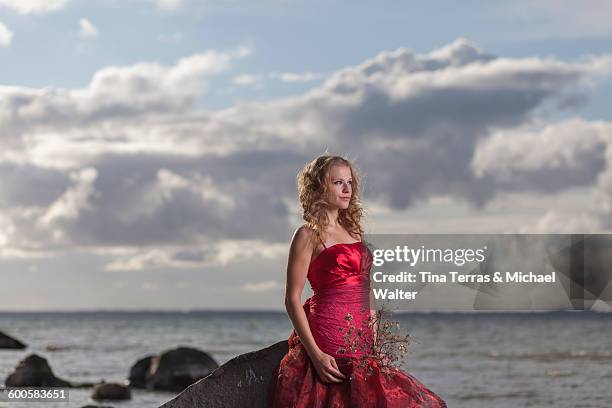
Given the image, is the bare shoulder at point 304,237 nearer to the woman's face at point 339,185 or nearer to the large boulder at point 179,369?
the woman's face at point 339,185

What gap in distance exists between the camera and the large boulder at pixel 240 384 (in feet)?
20.5

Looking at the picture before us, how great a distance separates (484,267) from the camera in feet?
55.6

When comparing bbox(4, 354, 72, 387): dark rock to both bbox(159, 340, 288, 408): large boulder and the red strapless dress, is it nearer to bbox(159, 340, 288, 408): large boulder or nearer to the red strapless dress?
bbox(159, 340, 288, 408): large boulder

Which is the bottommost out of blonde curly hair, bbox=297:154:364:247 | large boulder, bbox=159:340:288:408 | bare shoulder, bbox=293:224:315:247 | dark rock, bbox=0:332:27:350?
large boulder, bbox=159:340:288:408

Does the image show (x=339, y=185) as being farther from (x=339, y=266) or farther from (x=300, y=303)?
(x=300, y=303)

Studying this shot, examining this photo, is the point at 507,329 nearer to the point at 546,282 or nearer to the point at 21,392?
the point at 546,282

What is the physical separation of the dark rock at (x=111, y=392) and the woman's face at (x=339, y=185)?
13.3 metres

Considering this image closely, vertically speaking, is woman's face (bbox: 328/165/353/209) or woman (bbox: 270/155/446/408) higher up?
woman's face (bbox: 328/165/353/209)

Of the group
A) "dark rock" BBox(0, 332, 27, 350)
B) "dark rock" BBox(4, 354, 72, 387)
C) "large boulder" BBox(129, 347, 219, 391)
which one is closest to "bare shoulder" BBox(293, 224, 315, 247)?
"large boulder" BBox(129, 347, 219, 391)

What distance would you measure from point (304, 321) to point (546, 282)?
58.3ft

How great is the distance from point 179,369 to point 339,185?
14.2m

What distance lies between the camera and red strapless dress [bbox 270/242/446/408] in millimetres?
5234

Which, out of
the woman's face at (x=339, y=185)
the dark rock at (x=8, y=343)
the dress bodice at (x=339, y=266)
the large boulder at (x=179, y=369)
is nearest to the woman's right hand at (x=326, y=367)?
the dress bodice at (x=339, y=266)

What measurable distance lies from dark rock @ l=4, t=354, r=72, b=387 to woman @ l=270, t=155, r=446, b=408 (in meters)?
15.7
